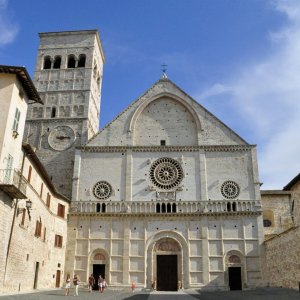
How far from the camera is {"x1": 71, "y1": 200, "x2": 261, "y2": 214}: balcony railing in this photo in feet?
110

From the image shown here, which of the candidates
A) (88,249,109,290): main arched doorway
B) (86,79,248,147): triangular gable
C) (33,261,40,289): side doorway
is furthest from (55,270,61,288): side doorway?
(86,79,248,147): triangular gable

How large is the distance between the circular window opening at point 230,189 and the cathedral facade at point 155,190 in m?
0.09

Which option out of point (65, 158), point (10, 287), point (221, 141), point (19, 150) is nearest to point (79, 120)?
point (65, 158)

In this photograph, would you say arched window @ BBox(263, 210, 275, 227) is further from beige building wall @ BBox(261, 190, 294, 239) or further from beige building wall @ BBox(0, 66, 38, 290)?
beige building wall @ BBox(0, 66, 38, 290)

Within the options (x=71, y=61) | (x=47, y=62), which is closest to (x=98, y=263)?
(x=71, y=61)

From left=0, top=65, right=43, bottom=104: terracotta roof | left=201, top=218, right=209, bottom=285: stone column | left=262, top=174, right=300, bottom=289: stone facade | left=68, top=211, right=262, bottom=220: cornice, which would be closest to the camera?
left=0, top=65, right=43, bottom=104: terracotta roof

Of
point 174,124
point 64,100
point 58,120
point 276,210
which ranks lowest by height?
point 276,210

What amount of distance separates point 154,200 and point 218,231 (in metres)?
6.32

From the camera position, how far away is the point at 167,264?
33062 millimetres

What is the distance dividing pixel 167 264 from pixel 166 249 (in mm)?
1293

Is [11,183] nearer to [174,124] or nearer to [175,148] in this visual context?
[175,148]

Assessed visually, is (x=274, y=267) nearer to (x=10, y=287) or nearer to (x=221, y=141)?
(x=221, y=141)

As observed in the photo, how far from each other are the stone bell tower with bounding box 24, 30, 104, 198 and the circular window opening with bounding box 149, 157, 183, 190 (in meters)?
8.12

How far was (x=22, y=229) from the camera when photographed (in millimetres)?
22812
